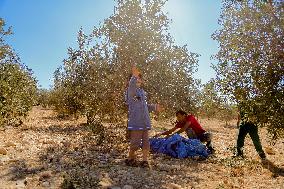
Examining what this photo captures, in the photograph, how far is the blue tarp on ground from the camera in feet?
40.9

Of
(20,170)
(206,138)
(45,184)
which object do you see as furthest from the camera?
(206,138)

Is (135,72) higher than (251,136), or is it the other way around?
(135,72)

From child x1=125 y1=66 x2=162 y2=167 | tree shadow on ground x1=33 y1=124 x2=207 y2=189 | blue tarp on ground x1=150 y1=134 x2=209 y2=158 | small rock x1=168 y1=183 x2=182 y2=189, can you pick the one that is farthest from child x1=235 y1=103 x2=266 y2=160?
small rock x1=168 y1=183 x2=182 y2=189

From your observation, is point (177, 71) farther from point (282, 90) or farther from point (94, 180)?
point (94, 180)

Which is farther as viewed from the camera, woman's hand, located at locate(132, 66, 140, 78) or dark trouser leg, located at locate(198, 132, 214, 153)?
dark trouser leg, located at locate(198, 132, 214, 153)

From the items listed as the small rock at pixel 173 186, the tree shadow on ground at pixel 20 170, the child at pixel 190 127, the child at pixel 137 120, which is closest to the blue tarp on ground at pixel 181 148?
the child at pixel 190 127

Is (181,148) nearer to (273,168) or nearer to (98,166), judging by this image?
(273,168)

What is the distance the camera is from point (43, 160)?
10906 mm

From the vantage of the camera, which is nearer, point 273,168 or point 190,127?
point 273,168

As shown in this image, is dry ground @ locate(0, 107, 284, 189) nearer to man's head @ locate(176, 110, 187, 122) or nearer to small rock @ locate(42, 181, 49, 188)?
small rock @ locate(42, 181, 49, 188)

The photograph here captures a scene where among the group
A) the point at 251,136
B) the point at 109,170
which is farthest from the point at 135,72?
the point at 251,136

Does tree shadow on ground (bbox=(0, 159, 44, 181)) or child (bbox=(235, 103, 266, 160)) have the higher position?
child (bbox=(235, 103, 266, 160))

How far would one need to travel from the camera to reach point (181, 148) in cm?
1245

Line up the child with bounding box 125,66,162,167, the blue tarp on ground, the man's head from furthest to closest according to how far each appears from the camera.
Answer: the man's head < the blue tarp on ground < the child with bounding box 125,66,162,167
